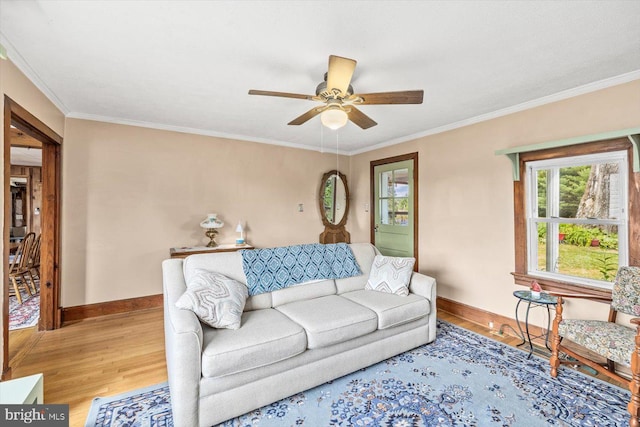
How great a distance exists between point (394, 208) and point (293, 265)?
2.41m

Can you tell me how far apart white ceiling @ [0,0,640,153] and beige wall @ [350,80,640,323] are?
20 cm

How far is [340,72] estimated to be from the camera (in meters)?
1.85

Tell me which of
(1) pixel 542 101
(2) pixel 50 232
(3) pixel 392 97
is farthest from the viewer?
(2) pixel 50 232

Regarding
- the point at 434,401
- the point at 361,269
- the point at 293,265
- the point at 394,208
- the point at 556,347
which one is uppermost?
the point at 394,208

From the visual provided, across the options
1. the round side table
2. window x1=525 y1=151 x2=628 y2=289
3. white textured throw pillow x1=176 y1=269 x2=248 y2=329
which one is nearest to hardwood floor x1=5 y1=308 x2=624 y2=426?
the round side table

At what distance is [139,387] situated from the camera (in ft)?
7.20

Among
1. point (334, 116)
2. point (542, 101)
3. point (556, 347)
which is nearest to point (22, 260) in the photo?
point (334, 116)

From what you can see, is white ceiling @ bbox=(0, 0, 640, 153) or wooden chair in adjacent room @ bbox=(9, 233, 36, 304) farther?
wooden chair in adjacent room @ bbox=(9, 233, 36, 304)

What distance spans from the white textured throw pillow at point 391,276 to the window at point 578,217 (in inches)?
51.6

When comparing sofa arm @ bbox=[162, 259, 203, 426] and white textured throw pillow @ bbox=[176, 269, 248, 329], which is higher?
white textured throw pillow @ bbox=[176, 269, 248, 329]

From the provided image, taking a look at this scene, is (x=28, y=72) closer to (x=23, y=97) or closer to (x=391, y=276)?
(x=23, y=97)

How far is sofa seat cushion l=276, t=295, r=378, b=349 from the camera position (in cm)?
214

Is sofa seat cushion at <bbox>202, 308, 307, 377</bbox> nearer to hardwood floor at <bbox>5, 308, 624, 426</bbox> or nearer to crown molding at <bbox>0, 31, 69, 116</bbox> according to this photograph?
hardwood floor at <bbox>5, 308, 624, 426</bbox>

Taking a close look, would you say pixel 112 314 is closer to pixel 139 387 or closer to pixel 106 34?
pixel 139 387
